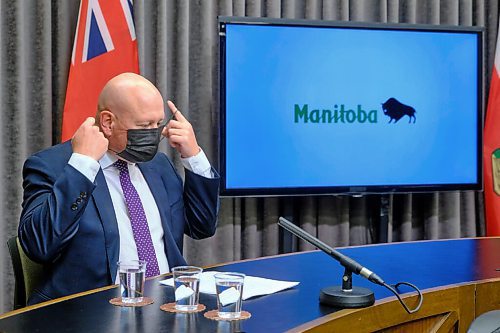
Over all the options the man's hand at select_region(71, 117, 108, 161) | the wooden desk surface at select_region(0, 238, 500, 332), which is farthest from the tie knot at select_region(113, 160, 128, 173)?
the wooden desk surface at select_region(0, 238, 500, 332)

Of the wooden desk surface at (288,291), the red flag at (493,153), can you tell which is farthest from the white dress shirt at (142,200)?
the red flag at (493,153)

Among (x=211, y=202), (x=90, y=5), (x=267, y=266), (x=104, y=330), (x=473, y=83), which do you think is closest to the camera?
(x=104, y=330)

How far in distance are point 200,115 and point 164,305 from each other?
2068 mm

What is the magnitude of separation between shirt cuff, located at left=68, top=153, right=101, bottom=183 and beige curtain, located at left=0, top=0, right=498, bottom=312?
1295mm

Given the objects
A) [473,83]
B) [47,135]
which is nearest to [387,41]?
[473,83]

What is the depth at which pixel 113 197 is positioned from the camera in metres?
2.36

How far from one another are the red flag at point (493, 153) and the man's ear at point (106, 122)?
90.3 inches

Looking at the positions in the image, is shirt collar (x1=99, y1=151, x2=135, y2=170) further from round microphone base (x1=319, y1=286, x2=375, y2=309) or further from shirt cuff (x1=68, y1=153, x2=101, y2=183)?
round microphone base (x1=319, y1=286, x2=375, y2=309)

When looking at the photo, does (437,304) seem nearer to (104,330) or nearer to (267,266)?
(267,266)

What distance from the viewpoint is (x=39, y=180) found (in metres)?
2.22

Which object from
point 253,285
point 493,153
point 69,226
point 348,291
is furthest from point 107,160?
point 493,153

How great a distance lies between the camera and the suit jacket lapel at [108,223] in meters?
2.20

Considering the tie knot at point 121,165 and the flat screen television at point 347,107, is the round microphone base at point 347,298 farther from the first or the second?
the flat screen television at point 347,107

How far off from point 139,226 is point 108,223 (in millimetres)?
129
